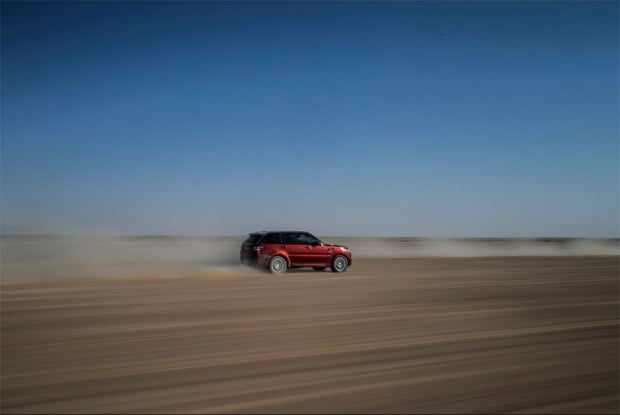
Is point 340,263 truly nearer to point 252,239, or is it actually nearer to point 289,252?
point 289,252

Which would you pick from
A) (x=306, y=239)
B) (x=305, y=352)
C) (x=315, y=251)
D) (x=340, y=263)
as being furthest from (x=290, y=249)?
(x=305, y=352)

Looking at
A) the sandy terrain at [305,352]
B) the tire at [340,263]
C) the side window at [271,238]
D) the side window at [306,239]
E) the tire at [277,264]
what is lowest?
the sandy terrain at [305,352]

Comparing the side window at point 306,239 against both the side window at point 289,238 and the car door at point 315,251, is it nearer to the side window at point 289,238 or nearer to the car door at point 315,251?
the car door at point 315,251

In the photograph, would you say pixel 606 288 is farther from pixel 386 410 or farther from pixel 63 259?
pixel 63 259

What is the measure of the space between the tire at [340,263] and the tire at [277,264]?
197 cm

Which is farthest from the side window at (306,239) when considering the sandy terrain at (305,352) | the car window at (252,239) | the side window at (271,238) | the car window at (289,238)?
the sandy terrain at (305,352)

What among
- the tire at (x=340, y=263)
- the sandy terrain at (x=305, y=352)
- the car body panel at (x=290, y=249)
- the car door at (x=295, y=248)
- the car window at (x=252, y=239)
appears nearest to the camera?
the sandy terrain at (x=305, y=352)

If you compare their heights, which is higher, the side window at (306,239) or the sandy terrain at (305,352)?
the side window at (306,239)

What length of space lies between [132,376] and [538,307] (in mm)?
7396

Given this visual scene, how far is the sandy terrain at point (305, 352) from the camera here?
3969 mm

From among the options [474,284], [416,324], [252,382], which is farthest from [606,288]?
[252,382]

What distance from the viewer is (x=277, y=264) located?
15469mm

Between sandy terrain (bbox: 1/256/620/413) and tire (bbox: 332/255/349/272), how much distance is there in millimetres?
6310

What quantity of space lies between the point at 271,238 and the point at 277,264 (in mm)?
917
